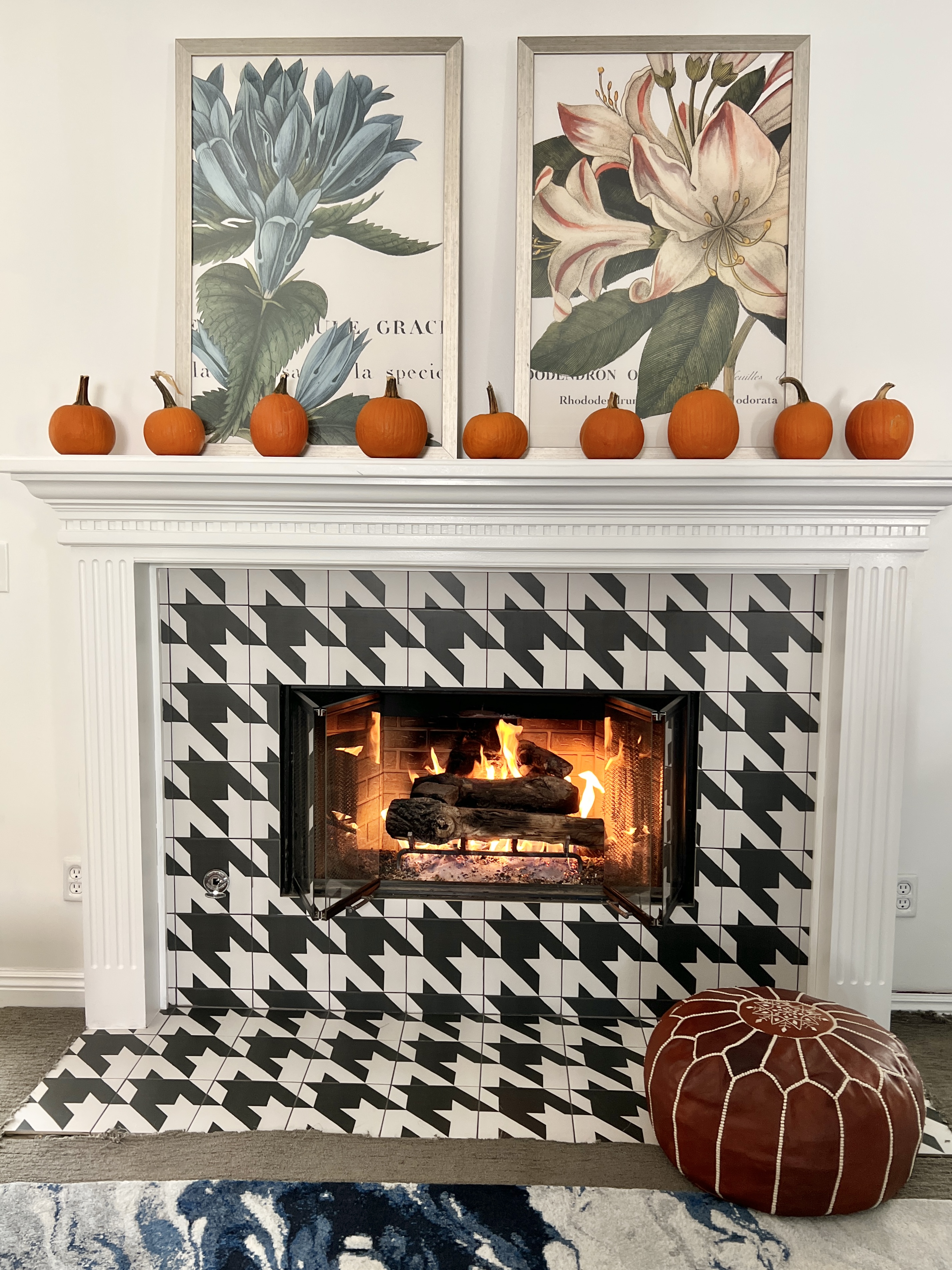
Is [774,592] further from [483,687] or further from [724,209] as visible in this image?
[724,209]

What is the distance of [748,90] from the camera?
189cm

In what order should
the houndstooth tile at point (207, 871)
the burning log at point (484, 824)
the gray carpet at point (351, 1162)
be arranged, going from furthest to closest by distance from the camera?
1. the burning log at point (484, 824)
2. the houndstooth tile at point (207, 871)
3. the gray carpet at point (351, 1162)

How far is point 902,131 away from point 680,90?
515 mm

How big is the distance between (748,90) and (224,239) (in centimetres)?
124

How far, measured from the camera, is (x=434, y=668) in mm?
2061

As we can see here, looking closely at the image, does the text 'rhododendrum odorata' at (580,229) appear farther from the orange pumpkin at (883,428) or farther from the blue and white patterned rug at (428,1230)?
the blue and white patterned rug at (428,1230)

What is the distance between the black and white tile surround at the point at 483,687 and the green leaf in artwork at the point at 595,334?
1.63 ft

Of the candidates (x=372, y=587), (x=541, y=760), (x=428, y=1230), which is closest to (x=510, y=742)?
(x=541, y=760)

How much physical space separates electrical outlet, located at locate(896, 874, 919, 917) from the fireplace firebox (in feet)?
1.78

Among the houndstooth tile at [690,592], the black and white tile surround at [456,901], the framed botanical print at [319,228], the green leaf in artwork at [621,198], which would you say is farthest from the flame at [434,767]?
the green leaf in artwork at [621,198]

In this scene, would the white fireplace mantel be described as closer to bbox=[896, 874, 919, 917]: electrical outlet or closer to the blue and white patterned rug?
bbox=[896, 874, 919, 917]: electrical outlet

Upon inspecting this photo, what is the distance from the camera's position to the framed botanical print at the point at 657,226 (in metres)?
1.89

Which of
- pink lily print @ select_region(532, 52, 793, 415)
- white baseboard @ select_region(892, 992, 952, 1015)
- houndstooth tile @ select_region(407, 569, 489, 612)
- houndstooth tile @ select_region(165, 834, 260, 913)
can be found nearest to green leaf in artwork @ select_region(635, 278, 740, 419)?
pink lily print @ select_region(532, 52, 793, 415)

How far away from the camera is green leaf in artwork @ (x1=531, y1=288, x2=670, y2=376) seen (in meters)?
1.94
